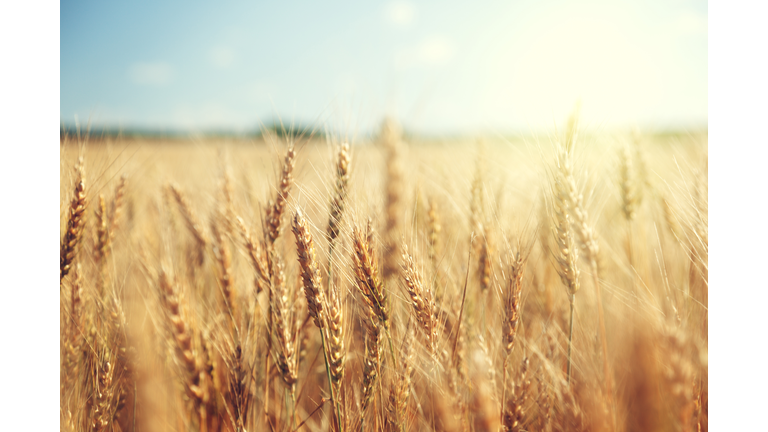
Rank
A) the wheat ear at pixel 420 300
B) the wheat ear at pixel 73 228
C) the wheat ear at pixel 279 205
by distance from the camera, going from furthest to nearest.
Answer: the wheat ear at pixel 73 228 < the wheat ear at pixel 279 205 < the wheat ear at pixel 420 300

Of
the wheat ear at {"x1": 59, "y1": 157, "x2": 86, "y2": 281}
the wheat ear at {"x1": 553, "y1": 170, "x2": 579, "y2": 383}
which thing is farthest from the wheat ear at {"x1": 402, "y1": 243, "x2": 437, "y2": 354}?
the wheat ear at {"x1": 59, "y1": 157, "x2": 86, "y2": 281}

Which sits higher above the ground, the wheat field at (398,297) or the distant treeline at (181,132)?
the distant treeline at (181,132)

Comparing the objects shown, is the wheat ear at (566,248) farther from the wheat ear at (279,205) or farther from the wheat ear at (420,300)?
the wheat ear at (279,205)

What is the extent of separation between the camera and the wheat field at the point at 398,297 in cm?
89

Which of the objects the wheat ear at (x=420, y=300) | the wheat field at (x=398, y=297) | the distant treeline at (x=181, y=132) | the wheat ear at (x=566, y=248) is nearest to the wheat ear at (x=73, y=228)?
the wheat field at (x=398, y=297)

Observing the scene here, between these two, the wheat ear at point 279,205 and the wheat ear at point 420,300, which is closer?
the wheat ear at point 420,300

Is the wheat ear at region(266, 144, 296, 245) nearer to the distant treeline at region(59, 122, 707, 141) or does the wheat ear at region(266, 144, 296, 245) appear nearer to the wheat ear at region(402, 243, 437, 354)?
the distant treeline at region(59, 122, 707, 141)

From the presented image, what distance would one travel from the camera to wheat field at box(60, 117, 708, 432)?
888 millimetres

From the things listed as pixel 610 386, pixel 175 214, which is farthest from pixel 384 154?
pixel 175 214

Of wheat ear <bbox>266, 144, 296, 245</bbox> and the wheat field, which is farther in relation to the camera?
wheat ear <bbox>266, 144, 296, 245</bbox>

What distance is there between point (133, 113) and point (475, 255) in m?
1.66

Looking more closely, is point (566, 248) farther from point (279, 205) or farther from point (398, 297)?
point (279, 205)

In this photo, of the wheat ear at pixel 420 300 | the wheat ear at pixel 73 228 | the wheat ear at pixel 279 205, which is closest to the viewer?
the wheat ear at pixel 420 300
